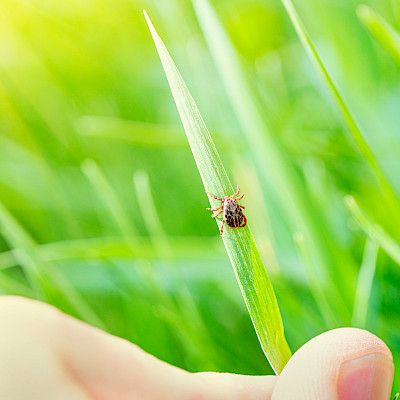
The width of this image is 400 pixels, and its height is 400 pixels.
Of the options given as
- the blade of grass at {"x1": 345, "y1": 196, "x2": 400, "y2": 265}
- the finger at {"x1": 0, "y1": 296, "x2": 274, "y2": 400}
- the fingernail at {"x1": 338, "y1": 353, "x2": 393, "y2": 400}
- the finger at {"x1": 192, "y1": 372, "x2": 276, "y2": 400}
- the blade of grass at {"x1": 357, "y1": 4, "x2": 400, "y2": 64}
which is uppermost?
the blade of grass at {"x1": 357, "y1": 4, "x2": 400, "y2": 64}

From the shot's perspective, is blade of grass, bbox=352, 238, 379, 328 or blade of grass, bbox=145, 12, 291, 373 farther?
blade of grass, bbox=352, 238, 379, 328

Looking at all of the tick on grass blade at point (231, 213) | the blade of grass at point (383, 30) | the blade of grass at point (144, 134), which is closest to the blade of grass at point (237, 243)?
the tick on grass blade at point (231, 213)

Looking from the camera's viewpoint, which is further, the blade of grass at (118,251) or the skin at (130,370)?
the blade of grass at (118,251)

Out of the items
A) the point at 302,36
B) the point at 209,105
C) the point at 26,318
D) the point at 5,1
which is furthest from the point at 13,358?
the point at 5,1

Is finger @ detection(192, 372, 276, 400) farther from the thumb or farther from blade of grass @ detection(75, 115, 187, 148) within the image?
blade of grass @ detection(75, 115, 187, 148)

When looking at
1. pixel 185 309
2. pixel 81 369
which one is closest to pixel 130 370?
→ pixel 81 369

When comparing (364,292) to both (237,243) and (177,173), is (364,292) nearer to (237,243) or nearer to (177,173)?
(237,243)

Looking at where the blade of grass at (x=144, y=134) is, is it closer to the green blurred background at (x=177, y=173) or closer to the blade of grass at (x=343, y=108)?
the green blurred background at (x=177, y=173)

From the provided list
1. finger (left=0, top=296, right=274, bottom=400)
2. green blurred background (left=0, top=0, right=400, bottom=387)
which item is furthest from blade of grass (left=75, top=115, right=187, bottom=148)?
finger (left=0, top=296, right=274, bottom=400)
